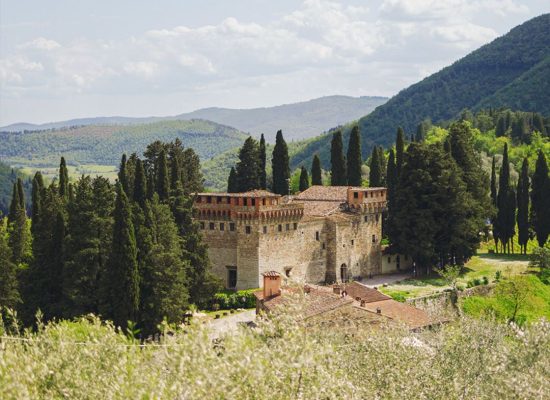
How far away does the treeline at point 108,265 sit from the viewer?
45281mm

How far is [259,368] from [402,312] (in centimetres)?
3184

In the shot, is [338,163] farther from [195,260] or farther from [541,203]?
[195,260]

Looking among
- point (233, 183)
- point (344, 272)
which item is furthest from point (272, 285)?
point (233, 183)

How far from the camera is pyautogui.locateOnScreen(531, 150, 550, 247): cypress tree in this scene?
2768 inches

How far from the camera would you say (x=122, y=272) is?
45.0 metres

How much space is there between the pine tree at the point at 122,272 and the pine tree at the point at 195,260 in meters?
6.43

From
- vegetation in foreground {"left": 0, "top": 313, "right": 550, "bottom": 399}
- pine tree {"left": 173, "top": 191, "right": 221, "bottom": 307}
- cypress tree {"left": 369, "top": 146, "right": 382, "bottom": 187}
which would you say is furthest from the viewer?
cypress tree {"left": 369, "top": 146, "right": 382, "bottom": 187}

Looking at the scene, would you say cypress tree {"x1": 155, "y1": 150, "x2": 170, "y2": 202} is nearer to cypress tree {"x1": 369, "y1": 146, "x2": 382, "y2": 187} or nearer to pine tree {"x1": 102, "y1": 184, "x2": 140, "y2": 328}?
pine tree {"x1": 102, "y1": 184, "x2": 140, "y2": 328}

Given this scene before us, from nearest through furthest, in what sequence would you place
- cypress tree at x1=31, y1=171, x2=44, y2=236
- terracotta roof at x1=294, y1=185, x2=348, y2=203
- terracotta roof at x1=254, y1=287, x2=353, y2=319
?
terracotta roof at x1=254, y1=287, x2=353, y2=319 → cypress tree at x1=31, y1=171, x2=44, y2=236 → terracotta roof at x1=294, y1=185, x2=348, y2=203

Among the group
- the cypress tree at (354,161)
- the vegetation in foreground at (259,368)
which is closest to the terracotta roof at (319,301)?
the vegetation in foreground at (259,368)

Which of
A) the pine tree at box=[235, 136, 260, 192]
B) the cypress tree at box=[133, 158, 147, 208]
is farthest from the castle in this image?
the pine tree at box=[235, 136, 260, 192]

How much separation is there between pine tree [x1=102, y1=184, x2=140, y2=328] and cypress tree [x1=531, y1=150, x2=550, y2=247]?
1515 inches

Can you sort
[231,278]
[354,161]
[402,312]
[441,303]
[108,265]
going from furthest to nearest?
[354,161]
[231,278]
[441,303]
[402,312]
[108,265]

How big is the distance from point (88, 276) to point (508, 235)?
128 ft
